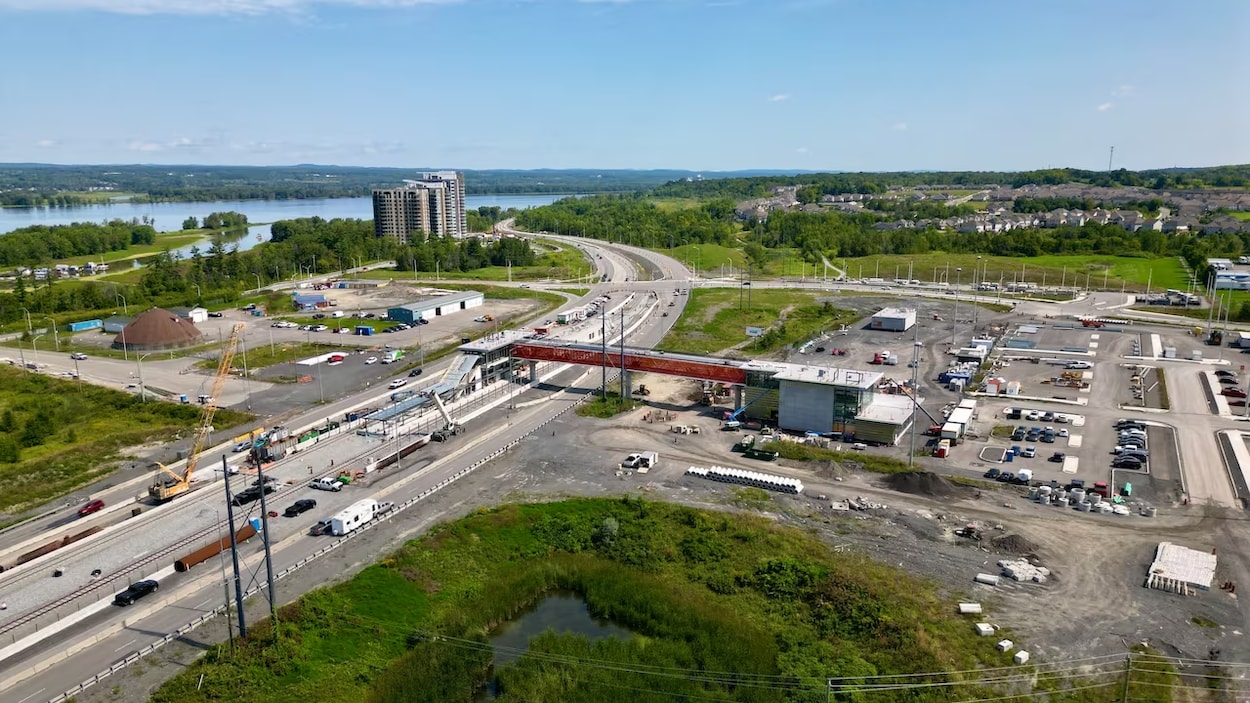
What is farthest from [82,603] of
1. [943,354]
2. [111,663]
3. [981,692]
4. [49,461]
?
[943,354]

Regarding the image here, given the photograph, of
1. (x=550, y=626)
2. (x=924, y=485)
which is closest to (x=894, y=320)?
(x=924, y=485)

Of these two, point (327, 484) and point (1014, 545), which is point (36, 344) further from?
point (1014, 545)

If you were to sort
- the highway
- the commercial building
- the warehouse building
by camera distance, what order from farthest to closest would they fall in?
the warehouse building
the commercial building
the highway

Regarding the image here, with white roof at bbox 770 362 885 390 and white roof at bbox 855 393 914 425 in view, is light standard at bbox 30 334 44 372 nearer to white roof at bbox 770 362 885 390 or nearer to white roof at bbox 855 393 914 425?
white roof at bbox 770 362 885 390

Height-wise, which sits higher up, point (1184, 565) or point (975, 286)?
point (975, 286)

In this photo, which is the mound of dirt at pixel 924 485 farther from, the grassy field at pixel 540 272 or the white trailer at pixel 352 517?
the grassy field at pixel 540 272

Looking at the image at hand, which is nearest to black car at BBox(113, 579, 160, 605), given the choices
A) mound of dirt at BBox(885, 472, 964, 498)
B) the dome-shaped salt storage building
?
mound of dirt at BBox(885, 472, 964, 498)

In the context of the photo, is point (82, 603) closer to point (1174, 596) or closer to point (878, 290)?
point (1174, 596)

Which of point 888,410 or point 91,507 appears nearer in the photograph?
point 91,507
